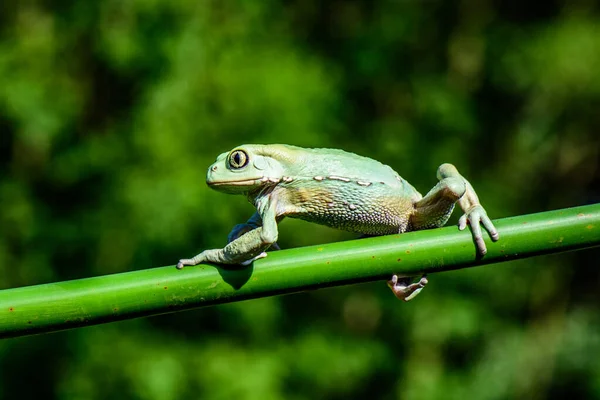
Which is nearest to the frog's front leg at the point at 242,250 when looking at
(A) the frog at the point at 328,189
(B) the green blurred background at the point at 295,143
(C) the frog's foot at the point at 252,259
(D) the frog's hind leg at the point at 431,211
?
(C) the frog's foot at the point at 252,259

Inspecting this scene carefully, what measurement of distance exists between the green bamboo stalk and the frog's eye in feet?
1.42

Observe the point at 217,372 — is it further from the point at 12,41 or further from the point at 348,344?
the point at 12,41

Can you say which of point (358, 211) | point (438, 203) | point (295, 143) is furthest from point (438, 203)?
point (295, 143)

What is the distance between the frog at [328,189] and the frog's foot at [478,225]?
0.20m

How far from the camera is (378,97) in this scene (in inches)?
182

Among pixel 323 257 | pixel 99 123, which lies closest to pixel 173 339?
pixel 99 123

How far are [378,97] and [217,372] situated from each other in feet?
6.05

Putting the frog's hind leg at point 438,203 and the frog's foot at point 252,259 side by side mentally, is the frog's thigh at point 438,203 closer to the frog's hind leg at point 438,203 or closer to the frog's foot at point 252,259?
the frog's hind leg at point 438,203

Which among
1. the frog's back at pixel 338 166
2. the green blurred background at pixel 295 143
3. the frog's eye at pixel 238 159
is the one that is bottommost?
the green blurred background at pixel 295 143

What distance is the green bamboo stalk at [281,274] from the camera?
1.15m

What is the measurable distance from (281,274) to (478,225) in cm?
35

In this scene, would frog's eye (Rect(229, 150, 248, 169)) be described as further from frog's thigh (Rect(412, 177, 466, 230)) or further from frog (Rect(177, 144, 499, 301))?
frog's thigh (Rect(412, 177, 466, 230))

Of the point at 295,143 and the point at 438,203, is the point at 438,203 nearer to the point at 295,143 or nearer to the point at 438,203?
the point at 438,203

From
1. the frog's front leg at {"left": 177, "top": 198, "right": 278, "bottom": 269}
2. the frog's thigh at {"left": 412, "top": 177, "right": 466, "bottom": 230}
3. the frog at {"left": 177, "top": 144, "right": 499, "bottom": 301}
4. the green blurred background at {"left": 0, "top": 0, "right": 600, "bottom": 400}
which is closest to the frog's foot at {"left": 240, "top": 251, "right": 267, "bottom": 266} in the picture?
the frog's front leg at {"left": 177, "top": 198, "right": 278, "bottom": 269}
